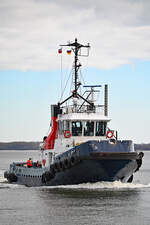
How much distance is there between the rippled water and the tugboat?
2.08ft

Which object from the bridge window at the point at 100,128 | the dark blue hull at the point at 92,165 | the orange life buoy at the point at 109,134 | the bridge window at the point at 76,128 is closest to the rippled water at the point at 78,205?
the dark blue hull at the point at 92,165

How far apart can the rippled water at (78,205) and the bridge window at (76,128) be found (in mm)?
3214

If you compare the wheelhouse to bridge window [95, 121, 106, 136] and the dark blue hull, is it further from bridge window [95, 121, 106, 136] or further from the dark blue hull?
the dark blue hull

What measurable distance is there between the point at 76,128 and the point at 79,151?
2869 millimetres

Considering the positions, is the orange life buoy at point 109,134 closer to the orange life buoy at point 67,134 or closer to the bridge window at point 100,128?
the bridge window at point 100,128

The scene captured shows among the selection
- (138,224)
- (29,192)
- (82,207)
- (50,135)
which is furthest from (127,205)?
(50,135)

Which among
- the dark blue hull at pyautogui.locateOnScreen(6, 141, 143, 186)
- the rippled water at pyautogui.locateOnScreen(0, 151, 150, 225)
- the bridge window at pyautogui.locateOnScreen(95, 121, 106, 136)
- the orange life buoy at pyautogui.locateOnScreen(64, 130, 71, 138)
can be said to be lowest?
the rippled water at pyautogui.locateOnScreen(0, 151, 150, 225)

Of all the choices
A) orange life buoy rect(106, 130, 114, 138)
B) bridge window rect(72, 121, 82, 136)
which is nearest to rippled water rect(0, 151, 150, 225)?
orange life buoy rect(106, 130, 114, 138)

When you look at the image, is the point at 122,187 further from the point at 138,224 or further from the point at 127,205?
the point at 138,224

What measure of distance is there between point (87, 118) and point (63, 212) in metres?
8.80

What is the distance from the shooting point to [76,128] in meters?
29.1

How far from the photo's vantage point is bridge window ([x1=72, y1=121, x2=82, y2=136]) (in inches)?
1142

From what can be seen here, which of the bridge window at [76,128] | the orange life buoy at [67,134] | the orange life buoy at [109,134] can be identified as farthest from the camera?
the bridge window at [76,128]

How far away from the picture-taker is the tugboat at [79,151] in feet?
86.0
